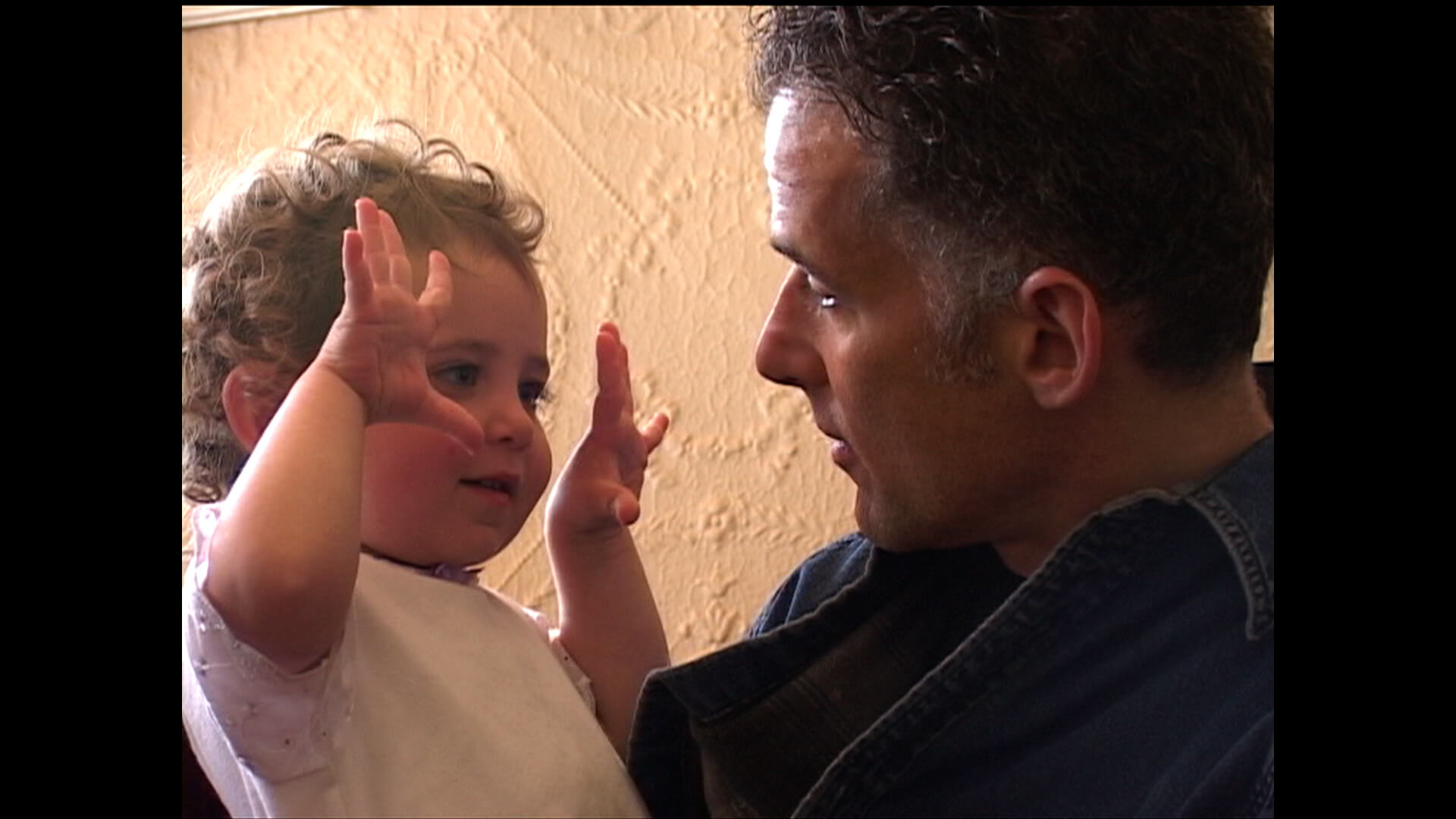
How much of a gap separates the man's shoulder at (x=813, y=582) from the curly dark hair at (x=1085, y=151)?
0.41 ft

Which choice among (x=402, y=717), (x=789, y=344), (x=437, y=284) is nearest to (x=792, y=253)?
(x=789, y=344)

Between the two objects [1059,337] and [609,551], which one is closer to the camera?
[1059,337]

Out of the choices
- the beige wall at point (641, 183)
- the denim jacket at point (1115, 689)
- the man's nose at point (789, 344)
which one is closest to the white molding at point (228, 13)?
the beige wall at point (641, 183)

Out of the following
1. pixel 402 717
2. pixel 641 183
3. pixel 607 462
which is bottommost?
pixel 402 717

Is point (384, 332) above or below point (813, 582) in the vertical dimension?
above

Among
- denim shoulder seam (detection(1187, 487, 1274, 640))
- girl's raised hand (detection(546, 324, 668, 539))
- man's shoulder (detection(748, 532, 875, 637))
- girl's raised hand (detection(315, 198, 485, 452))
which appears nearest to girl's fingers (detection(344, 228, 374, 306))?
girl's raised hand (detection(315, 198, 485, 452))

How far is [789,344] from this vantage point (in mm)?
582

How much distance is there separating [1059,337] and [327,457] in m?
0.27

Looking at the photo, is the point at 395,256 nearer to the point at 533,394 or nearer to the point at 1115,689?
the point at 533,394

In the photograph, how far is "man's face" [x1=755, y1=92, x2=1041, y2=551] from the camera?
0.55 metres
